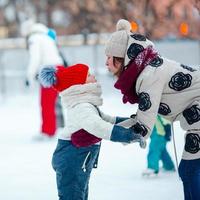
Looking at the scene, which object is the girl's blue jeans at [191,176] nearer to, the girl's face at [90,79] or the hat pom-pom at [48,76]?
the girl's face at [90,79]

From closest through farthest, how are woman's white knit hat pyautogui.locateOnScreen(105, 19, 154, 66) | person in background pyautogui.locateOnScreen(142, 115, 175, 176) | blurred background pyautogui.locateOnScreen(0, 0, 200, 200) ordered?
woman's white knit hat pyautogui.locateOnScreen(105, 19, 154, 66) < blurred background pyautogui.locateOnScreen(0, 0, 200, 200) < person in background pyautogui.locateOnScreen(142, 115, 175, 176)

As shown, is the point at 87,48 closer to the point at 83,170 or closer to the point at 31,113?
the point at 31,113

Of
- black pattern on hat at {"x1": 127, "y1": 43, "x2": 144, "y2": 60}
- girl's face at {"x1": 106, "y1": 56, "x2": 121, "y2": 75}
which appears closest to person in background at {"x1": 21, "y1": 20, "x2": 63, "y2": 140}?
girl's face at {"x1": 106, "y1": 56, "x2": 121, "y2": 75}

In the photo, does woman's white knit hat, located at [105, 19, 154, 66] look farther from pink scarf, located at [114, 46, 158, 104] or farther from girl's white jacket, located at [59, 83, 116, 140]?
girl's white jacket, located at [59, 83, 116, 140]

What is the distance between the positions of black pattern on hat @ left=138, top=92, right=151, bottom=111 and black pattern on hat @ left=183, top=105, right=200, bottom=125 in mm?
250

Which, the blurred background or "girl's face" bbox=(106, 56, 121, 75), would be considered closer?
"girl's face" bbox=(106, 56, 121, 75)

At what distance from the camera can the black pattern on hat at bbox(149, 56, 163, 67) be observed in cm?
306

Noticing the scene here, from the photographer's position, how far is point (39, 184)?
5.21 meters

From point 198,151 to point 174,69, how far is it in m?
0.48

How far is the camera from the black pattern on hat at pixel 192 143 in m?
3.15

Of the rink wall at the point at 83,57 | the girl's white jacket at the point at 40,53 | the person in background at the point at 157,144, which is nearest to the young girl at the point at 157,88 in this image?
the person in background at the point at 157,144

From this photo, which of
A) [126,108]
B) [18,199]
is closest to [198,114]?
[18,199]

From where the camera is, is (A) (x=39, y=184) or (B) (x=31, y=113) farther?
(B) (x=31, y=113)

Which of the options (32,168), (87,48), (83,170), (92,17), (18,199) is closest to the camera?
(83,170)
